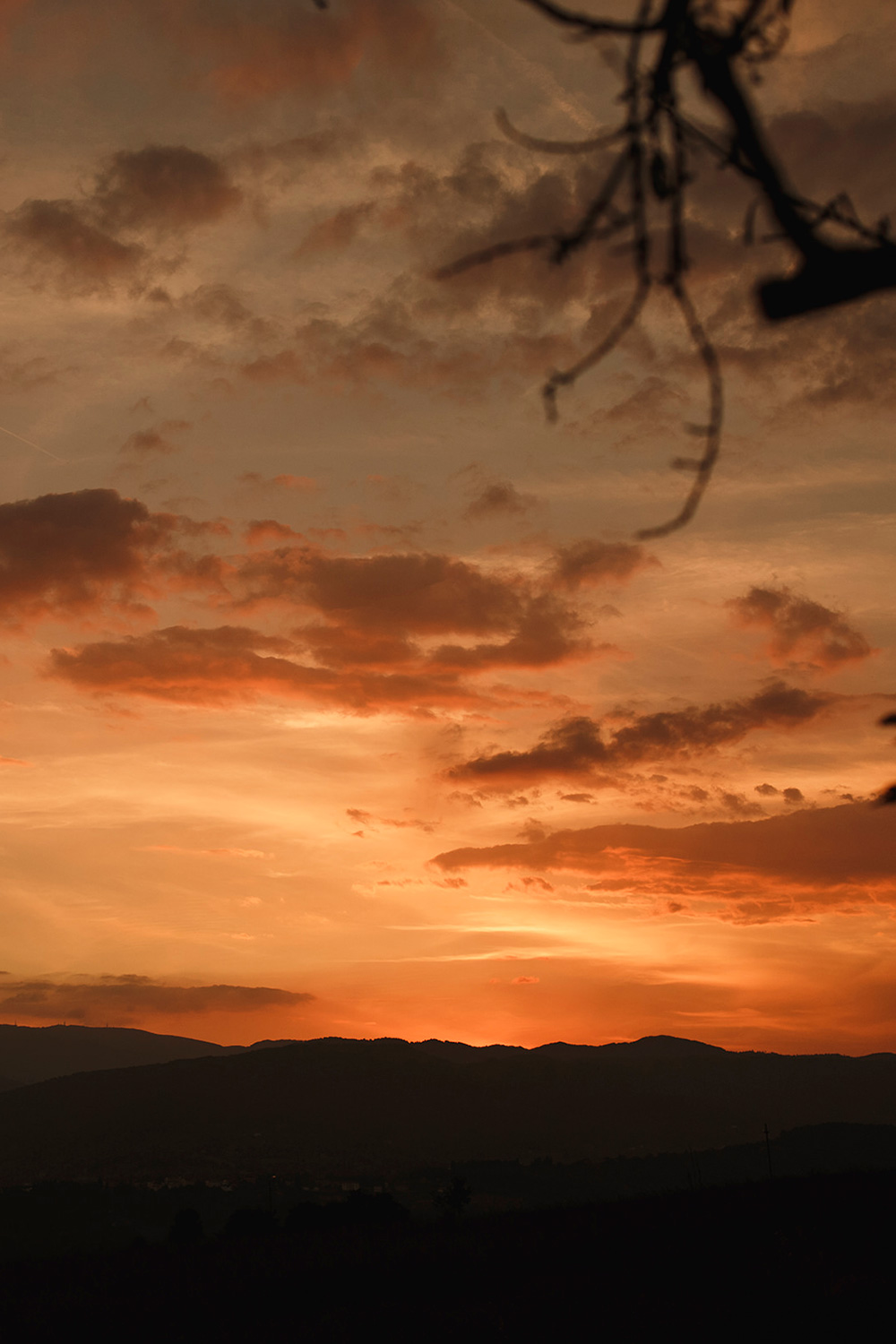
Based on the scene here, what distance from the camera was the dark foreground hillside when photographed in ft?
84.2

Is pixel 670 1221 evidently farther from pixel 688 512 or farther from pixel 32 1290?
pixel 688 512

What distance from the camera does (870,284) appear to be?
3.04m

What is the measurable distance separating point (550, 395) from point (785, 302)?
799mm

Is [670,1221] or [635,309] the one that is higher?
[635,309]

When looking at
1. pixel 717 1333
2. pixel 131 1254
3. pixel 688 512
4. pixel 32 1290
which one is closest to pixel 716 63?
pixel 688 512

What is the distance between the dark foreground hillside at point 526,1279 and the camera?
25672 millimetres

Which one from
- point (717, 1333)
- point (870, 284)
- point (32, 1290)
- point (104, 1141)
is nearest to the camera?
point (870, 284)

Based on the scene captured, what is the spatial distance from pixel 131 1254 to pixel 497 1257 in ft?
63.4

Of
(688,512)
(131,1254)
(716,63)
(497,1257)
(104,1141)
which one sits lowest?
(104,1141)

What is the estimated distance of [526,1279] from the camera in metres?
33.1

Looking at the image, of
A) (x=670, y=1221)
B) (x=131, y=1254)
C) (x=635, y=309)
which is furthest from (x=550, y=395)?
(x=131, y=1254)

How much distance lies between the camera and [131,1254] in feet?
153

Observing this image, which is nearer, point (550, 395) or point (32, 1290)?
point (550, 395)

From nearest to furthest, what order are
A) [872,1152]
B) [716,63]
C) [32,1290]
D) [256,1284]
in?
[716,63] → [256,1284] → [32,1290] → [872,1152]
